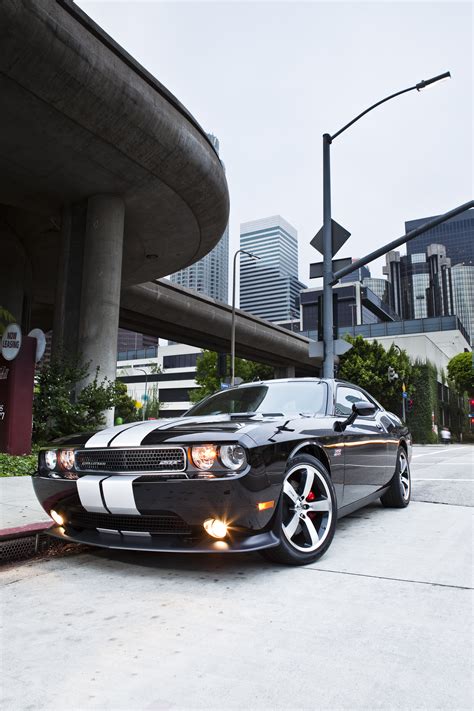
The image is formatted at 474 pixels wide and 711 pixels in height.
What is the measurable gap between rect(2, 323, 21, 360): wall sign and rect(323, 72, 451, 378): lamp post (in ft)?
20.0

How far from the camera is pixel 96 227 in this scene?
44.1ft

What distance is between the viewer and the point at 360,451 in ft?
14.8

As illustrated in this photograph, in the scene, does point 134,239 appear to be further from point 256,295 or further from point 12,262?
point 256,295

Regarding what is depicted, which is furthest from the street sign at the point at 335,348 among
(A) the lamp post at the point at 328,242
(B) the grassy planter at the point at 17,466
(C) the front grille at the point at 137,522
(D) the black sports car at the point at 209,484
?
(C) the front grille at the point at 137,522

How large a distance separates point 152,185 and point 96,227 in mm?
1760

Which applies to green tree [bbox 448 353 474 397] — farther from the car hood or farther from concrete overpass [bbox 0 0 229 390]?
the car hood

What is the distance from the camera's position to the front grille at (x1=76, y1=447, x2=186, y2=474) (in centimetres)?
309

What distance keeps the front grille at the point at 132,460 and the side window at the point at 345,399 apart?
184 centimetres

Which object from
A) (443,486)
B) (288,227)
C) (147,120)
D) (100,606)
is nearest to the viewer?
(100,606)

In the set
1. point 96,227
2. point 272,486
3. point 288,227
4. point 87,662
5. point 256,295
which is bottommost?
point 87,662

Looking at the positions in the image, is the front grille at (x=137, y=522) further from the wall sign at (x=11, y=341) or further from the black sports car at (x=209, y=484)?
the wall sign at (x=11, y=341)

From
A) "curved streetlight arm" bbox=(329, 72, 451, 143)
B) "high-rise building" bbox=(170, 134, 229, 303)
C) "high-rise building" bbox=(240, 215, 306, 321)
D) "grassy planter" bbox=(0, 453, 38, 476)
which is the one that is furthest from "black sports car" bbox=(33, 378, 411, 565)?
"high-rise building" bbox=(240, 215, 306, 321)

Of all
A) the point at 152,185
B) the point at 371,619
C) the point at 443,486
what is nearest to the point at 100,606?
the point at 371,619

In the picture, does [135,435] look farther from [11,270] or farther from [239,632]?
[11,270]
